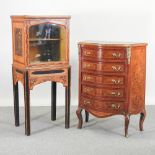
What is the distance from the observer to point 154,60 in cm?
453

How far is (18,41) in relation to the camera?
3.42 meters

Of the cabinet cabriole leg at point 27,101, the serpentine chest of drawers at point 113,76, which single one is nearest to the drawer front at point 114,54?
the serpentine chest of drawers at point 113,76

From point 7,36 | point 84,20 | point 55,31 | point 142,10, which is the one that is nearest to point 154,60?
point 142,10

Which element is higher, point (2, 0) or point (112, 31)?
point (2, 0)

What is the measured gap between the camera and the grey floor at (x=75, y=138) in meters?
3.00

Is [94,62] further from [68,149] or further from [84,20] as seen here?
[84,20]

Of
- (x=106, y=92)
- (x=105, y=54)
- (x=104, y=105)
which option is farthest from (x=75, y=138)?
(x=105, y=54)

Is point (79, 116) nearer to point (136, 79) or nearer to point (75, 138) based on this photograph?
point (75, 138)

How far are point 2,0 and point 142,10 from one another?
189cm

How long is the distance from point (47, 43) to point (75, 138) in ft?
3.47

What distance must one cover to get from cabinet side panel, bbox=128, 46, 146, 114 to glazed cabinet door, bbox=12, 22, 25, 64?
43.8 inches

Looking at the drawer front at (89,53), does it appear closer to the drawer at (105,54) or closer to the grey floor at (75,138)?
the drawer at (105,54)

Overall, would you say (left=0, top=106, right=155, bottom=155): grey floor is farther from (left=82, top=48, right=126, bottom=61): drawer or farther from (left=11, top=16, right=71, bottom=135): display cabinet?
(left=82, top=48, right=126, bottom=61): drawer

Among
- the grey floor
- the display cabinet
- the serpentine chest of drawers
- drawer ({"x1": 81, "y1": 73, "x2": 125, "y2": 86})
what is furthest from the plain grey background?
drawer ({"x1": 81, "y1": 73, "x2": 125, "y2": 86})
